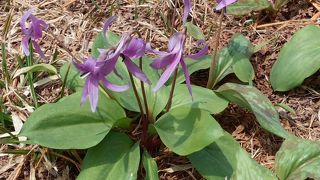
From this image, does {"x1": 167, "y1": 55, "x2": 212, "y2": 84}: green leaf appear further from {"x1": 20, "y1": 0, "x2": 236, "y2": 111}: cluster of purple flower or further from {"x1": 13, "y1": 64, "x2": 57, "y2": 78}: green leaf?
{"x1": 20, "y1": 0, "x2": 236, "y2": 111}: cluster of purple flower

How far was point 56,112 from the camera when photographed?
81.0 inches

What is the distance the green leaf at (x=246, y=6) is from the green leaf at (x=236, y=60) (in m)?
0.22

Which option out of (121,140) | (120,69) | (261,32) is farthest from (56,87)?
(261,32)

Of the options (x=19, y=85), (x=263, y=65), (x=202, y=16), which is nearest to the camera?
(x=19, y=85)

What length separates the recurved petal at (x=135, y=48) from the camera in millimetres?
1649

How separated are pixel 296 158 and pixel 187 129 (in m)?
0.50

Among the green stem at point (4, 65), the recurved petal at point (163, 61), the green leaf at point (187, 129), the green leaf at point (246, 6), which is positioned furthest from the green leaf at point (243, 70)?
the green stem at point (4, 65)

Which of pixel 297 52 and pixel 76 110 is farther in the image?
pixel 297 52

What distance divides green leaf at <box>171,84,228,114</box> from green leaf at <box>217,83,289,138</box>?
5cm

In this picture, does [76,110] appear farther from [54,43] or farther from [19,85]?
[54,43]

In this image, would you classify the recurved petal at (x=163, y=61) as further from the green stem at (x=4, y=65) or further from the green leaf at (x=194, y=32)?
the green stem at (x=4, y=65)

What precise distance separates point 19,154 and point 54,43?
703 millimetres

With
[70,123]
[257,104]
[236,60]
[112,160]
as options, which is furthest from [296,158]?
[70,123]

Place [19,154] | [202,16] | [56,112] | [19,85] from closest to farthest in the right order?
[56,112] → [19,154] → [19,85] → [202,16]
